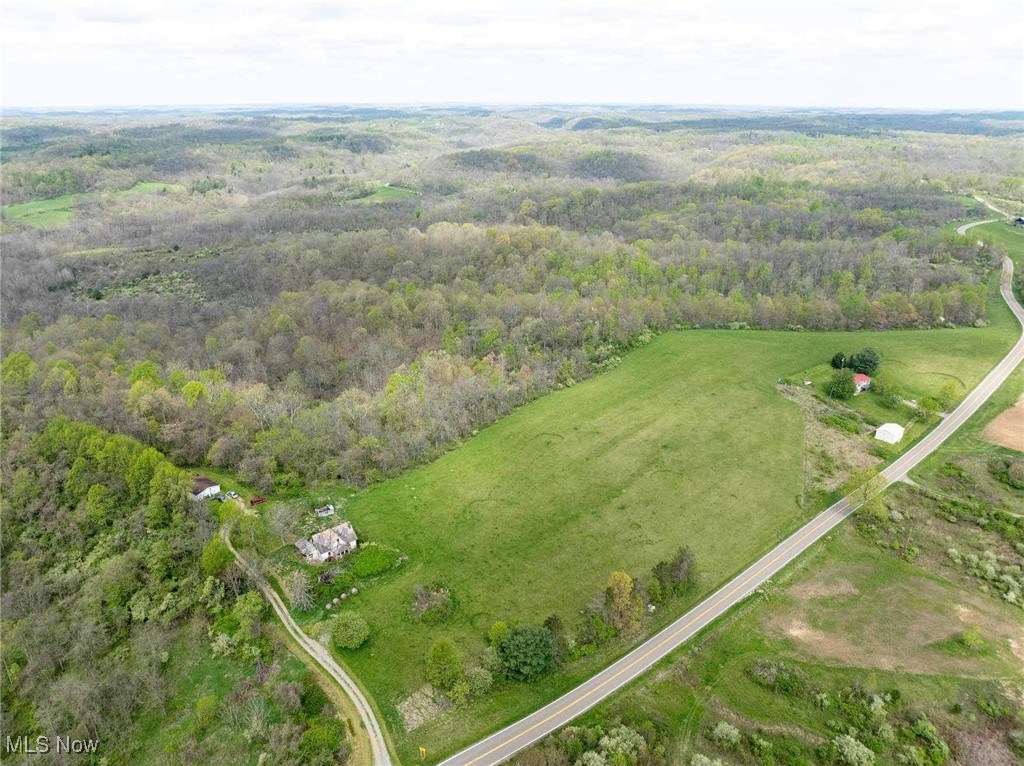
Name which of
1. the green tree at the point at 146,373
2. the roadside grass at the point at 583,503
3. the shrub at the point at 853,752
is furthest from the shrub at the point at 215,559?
the shrub at the point at 853,752

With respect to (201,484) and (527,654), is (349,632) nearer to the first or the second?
(527,654)

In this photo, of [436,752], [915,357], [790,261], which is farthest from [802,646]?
[790,261]

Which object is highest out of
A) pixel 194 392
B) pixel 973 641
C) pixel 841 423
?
pixel 194 392

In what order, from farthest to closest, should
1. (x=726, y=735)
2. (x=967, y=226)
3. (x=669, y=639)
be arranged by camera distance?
(x=967, y=226), (x=669, y=639), (x=726, y=735)

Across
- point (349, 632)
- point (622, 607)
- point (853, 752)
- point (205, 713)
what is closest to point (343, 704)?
point (349, 632)

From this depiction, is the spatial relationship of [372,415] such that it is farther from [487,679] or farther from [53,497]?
[487,679]

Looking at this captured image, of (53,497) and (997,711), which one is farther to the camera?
(53,497)

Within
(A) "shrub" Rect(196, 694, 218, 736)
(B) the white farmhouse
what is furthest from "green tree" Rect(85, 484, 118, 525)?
(A) "shrub" Rect(196, 694, 218, 736)
